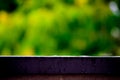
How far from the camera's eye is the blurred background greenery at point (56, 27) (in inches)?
72.7

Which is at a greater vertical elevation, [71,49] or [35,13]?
[35,13]

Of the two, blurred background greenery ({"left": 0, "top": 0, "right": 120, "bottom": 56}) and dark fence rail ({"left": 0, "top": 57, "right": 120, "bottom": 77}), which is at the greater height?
A: blurred background greenery ({"left": 0, "top": 0, "right": 120, "bottom": 56})

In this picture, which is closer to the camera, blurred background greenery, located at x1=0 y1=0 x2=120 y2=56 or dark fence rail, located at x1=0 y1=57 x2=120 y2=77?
dark fence rail, located at x1=0 y1=57 x2=120 y2=77

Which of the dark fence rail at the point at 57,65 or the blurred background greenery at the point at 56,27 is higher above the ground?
the blurred background greenery at the point at 56,27

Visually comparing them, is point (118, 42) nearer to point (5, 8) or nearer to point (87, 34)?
point (87, 34)

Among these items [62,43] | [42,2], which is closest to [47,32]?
Answer: [62,43]

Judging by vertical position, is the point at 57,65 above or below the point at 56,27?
below

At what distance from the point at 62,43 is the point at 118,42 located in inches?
18.7

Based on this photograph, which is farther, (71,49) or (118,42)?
(118,42)

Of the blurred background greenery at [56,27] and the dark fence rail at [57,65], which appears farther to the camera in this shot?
the blurred background greenery at [56,27]

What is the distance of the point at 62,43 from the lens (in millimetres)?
1887

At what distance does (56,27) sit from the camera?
1.87 m

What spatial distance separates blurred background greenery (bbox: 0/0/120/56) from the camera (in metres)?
1.85

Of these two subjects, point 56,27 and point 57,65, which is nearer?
point 57,65
